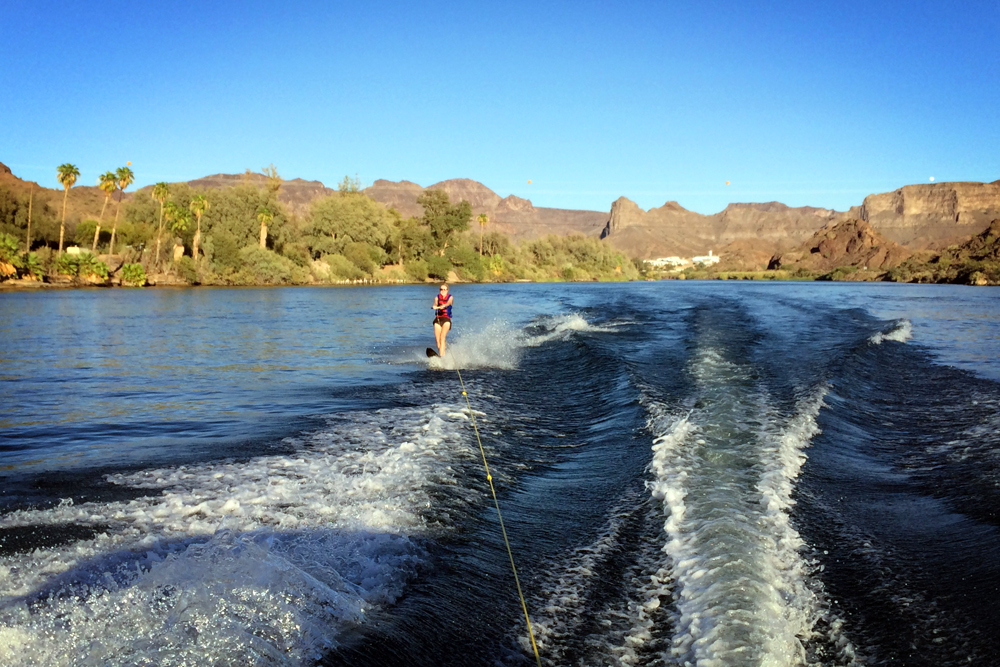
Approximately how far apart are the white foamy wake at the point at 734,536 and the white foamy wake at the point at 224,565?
1.76 metres

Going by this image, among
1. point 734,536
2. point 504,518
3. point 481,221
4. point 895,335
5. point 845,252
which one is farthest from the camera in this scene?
point 845,252

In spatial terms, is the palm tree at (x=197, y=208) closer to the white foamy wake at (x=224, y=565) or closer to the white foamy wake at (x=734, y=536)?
the white foamy wake at (x=734, y=536)

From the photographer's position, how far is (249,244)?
240 feet

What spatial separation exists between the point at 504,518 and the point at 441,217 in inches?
3639

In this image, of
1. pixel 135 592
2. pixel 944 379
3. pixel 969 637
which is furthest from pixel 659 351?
pixel 135 592

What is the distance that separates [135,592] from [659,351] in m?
13.4

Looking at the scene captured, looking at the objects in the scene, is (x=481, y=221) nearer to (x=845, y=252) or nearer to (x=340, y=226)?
(x=340, y=226)

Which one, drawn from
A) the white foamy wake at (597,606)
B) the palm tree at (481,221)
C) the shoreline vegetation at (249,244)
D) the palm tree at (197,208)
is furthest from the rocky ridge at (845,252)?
the white foamy wake at (597,606)

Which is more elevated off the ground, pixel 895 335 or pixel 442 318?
pixel 442 318

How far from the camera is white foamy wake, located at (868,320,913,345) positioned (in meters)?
17.5

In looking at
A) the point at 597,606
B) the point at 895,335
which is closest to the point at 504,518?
the point at 597,606

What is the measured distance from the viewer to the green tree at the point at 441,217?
96.0 meters

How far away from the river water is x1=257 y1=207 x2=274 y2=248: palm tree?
6460 centimetres

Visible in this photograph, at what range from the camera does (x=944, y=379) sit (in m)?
11.8
